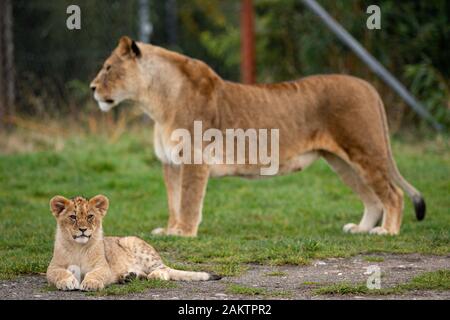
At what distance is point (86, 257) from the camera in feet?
18.6

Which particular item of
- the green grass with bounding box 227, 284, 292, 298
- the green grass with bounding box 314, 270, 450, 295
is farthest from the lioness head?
the green grass with bounding box 314, 270, 450, 295

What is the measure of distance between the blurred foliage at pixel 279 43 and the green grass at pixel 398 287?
21.3 feet

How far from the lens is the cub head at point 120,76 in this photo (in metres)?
7.88

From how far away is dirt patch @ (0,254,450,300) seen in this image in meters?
5.41

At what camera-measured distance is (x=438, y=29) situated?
12727mm

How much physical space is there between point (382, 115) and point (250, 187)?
229 centimetres

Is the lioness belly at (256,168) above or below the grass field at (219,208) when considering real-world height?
above

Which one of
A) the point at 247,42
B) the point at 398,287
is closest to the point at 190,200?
the point at 398,287

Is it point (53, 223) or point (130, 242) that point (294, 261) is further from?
point (53, 223)

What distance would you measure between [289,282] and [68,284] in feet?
4.35

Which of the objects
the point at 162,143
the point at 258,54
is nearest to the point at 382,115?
the point at 162,143

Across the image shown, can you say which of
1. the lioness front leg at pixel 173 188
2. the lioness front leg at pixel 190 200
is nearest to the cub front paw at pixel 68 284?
the lioness front leg at pixel 190 200

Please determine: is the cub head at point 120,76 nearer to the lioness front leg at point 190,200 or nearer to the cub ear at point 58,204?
the lioness front leg at point 190,200
